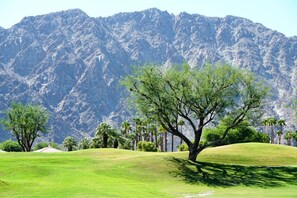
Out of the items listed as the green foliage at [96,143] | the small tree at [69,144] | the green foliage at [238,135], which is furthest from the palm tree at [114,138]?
the small tree at [69,144]

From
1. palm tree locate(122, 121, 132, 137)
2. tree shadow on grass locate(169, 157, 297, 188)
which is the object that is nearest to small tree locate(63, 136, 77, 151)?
palm tree locate(122, 121, 132, 137)

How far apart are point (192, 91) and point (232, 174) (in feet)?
36.3

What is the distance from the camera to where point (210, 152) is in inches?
2307

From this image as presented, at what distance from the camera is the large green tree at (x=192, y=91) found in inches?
2018

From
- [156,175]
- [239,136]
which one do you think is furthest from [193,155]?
[239,136]

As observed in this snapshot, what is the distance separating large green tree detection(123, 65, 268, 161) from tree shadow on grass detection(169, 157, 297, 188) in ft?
12.5

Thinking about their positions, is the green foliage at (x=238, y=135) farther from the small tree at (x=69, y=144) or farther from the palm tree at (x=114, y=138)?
the small tree at (x=69, y=144)

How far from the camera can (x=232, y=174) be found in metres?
46.5

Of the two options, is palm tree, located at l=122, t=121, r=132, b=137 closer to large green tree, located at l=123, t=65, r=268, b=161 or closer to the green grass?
the green grass

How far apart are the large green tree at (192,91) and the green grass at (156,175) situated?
597 cm

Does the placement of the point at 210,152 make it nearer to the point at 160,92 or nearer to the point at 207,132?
the point at 160,92

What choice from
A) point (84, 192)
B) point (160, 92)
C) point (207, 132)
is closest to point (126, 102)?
point (160, 92)

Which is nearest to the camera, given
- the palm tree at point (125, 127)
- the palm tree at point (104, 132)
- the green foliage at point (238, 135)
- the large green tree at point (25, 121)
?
the large green tree at point (25, 121)

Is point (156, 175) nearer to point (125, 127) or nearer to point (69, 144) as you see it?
point (69, 144)
